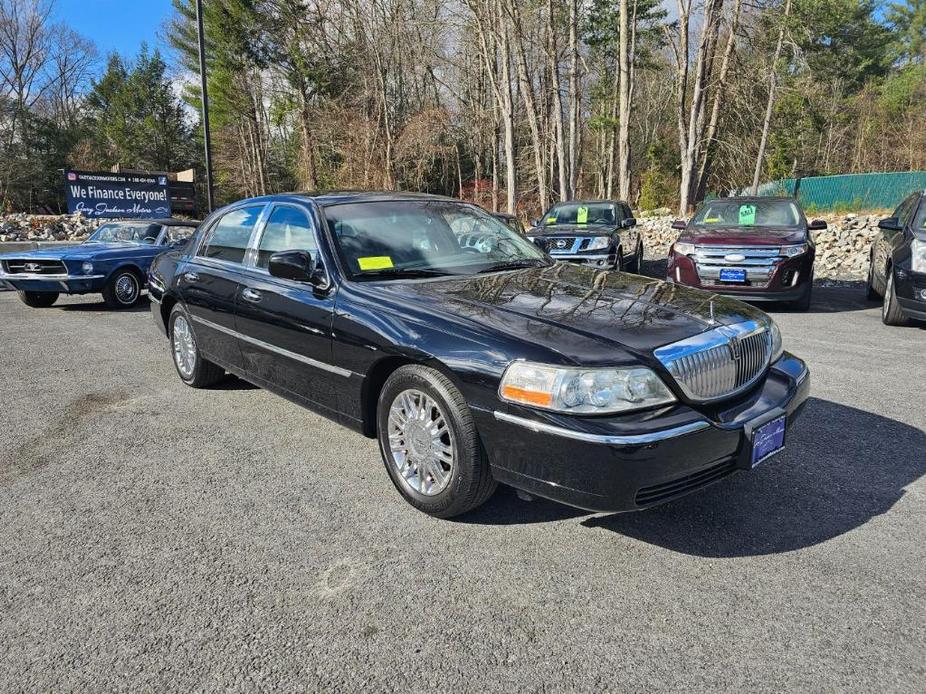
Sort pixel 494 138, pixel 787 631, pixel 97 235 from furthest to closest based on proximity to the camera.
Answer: pixel 494 138 → pixel 97 235 → pixel 787 631

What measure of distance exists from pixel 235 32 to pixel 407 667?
4434cm

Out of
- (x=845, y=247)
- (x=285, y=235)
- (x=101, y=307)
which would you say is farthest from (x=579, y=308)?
(x=845, y=247)

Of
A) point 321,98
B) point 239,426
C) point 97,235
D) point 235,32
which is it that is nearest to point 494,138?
point 321,98

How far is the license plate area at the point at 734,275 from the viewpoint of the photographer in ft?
29.2

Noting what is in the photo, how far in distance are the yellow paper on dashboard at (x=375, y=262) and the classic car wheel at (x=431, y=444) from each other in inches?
31.6

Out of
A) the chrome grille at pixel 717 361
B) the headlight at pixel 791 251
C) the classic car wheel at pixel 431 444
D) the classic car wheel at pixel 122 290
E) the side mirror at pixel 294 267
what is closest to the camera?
the chrome grille at pixel 717 361

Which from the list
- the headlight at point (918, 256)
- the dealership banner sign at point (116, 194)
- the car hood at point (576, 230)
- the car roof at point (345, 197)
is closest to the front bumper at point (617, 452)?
the car roof at point (345, 197)

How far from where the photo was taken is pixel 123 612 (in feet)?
8.21

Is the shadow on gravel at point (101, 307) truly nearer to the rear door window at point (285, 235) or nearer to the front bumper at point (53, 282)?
the front bumper at point (53, 282)

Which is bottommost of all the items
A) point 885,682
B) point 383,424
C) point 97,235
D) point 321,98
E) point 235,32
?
point 885,682

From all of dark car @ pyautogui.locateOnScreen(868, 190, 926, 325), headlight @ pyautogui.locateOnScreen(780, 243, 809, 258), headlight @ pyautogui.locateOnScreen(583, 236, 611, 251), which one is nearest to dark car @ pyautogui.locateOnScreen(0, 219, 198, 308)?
headlight @ pyautogui.locateOnScreen(583, 236, 611, 251)

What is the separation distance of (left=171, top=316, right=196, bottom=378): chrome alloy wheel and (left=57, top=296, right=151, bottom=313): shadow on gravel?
4850 mm

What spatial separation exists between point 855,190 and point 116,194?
25.7 m

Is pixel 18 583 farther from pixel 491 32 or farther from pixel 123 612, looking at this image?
pixel 491 32
